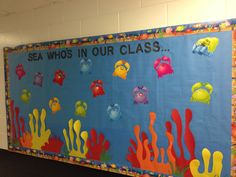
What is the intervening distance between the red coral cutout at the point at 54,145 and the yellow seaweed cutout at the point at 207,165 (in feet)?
3.01

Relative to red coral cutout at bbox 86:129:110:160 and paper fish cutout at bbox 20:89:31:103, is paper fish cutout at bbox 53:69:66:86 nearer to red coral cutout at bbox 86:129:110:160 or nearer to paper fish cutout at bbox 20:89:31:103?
paper fish cutout at bbox 20:89:31:103

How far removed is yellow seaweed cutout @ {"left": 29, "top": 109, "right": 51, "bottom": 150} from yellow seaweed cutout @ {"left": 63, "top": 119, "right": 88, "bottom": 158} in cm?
19

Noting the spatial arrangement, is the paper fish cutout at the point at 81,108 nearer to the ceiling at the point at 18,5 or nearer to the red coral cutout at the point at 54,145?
the red coral cutout at the point at 54,145

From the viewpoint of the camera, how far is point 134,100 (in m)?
1.45

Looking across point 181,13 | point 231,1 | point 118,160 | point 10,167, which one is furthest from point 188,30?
point 10,167

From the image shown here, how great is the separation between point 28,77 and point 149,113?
1.02m

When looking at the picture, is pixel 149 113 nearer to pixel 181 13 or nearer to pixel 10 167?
pixel 181 13

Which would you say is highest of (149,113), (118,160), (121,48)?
(121,48)

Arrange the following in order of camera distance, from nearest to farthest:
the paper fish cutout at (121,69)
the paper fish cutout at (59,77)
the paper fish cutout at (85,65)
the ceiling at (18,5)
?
the paper fish cutout at (121,69)
the paper fish cutout at (85,65)
the paper fish cutout at (59,77)
the ceiling at (18,5)

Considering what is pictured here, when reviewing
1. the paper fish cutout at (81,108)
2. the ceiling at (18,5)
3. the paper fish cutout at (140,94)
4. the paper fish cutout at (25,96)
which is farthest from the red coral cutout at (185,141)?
the ceiling at (18,5)

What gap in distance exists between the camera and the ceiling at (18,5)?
71.1 inches

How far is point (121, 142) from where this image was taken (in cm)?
150

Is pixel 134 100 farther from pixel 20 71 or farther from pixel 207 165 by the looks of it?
pixel 20 71

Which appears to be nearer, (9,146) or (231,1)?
(231,1)
